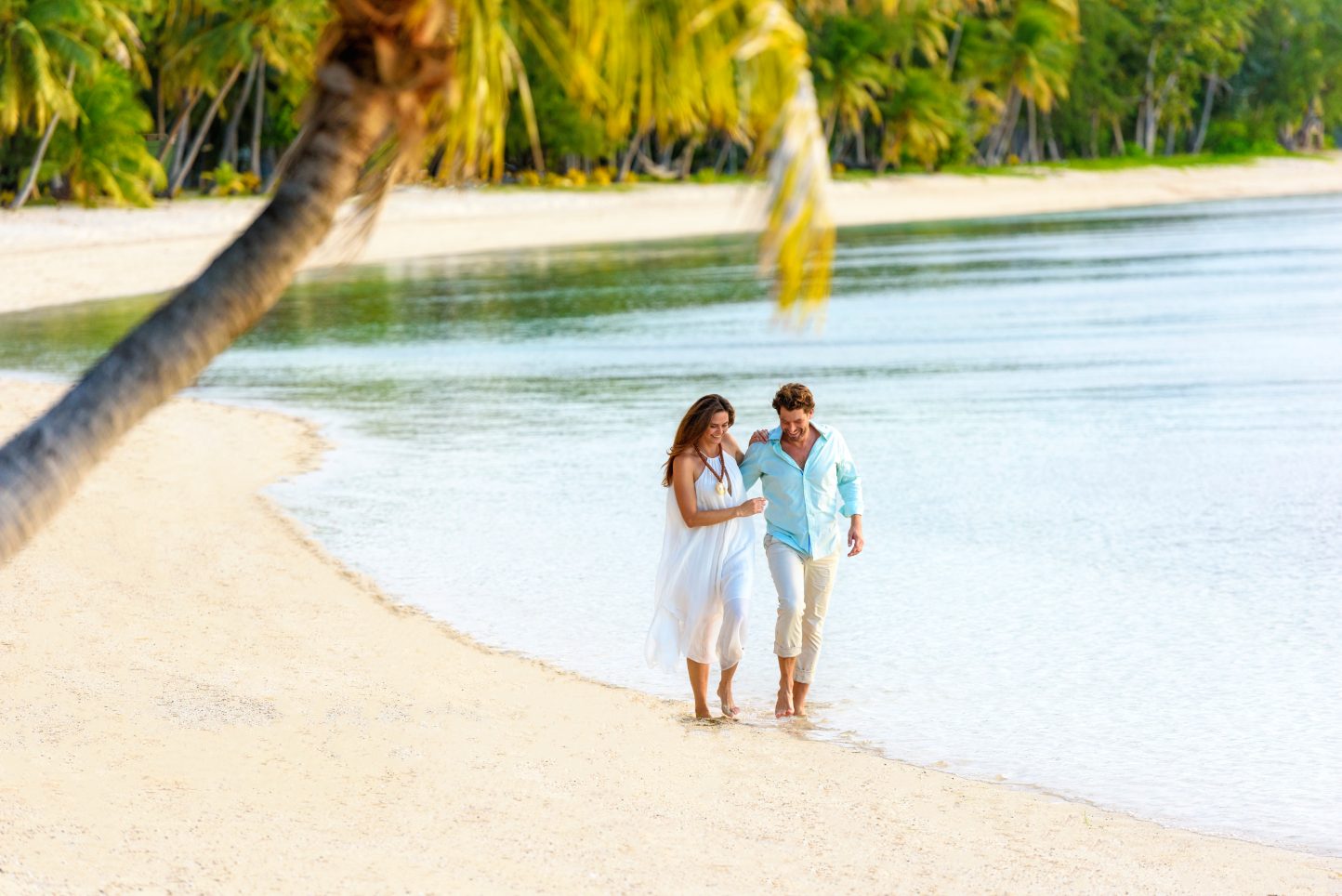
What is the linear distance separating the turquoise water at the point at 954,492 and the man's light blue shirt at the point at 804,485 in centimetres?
97

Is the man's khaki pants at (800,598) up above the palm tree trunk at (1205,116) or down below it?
below

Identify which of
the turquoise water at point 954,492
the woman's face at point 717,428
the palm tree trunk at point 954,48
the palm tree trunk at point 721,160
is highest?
the palm tree trunk at point 954,48

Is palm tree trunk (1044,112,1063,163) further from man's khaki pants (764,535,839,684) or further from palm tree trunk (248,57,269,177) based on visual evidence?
man's khaki pants (764,535,839,684)

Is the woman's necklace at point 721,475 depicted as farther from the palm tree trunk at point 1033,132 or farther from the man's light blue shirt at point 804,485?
the palm tree trunk at point 1033,132

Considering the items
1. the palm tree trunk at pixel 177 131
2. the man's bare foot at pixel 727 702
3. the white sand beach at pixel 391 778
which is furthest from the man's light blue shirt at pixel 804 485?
the palm tree trunk at pixel 177 131

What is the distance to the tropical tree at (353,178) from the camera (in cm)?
389

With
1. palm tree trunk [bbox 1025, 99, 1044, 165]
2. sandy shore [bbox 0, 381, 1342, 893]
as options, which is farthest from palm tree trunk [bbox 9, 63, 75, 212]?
palm tree trunk [bbox 1025, 99, 1044, 165]

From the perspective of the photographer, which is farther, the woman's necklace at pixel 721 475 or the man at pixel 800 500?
the man at pixel 800 500

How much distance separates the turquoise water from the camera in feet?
26.2

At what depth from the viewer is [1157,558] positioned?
454 inches

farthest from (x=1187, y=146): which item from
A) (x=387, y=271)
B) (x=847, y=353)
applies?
(x=847, y=353)

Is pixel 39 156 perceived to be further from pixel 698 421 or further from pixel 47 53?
pixel 698 421

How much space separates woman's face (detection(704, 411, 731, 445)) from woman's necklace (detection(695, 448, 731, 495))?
0.06 metres

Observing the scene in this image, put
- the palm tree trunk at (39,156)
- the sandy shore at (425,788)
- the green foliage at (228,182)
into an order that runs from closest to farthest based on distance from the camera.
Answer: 1. the sandy shore at (425,788)
2. the palm tree trunk at (39,156)
3. the green foliage at (228,182)
